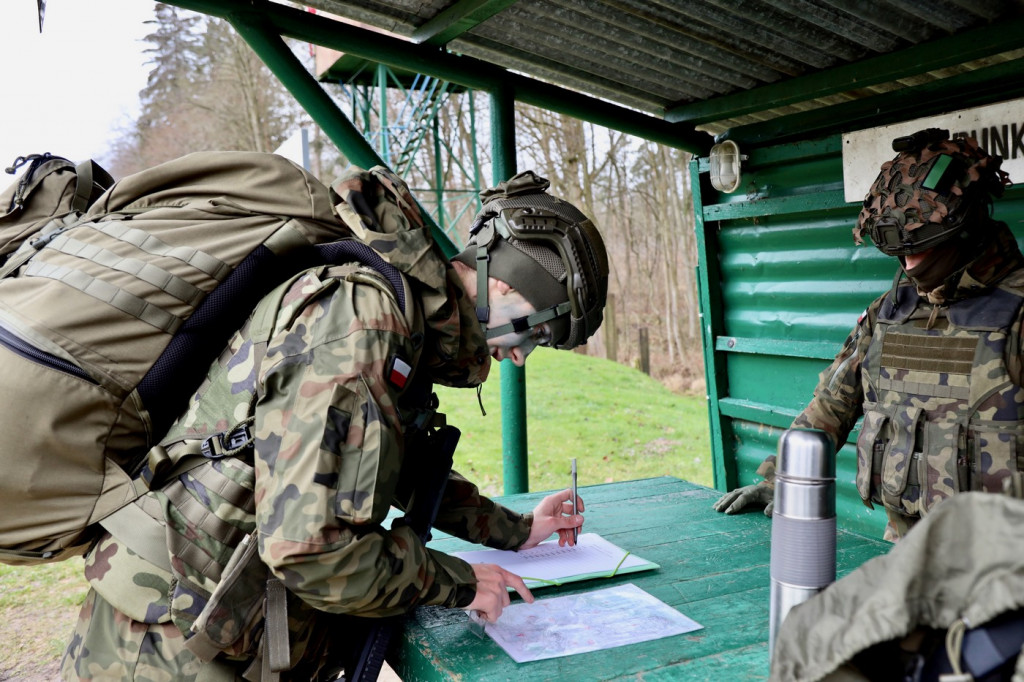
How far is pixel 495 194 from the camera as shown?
202 cm

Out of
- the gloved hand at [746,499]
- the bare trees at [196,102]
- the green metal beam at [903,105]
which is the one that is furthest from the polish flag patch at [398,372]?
the bare trees at [196,102]

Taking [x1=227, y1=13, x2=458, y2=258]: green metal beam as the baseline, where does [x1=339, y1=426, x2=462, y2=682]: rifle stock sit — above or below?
below

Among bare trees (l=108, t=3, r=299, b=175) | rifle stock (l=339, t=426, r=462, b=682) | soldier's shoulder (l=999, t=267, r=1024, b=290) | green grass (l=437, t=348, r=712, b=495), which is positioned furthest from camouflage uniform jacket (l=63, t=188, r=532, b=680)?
bare trees (l=108, t=3, r=299, b=175)

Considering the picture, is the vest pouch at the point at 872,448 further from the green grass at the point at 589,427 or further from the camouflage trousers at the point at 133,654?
the green grass at the point at 589,427

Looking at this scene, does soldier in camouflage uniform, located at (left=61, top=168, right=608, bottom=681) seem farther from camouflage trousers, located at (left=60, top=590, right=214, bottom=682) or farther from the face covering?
the face covering

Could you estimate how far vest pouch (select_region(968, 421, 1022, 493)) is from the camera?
2.45 m

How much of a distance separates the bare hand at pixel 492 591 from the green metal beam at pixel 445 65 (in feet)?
7.37

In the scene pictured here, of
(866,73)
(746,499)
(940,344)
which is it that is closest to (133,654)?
(746,499)

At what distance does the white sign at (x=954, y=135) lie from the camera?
300 centimetres

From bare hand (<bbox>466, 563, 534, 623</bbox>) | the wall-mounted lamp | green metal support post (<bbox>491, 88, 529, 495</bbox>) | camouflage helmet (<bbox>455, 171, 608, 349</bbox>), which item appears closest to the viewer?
bare hand (<bbox>466, 563, 534, 623</bbox>)

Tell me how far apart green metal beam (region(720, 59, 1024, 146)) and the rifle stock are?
2538 mm

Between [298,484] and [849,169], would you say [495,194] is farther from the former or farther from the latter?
[849,169]

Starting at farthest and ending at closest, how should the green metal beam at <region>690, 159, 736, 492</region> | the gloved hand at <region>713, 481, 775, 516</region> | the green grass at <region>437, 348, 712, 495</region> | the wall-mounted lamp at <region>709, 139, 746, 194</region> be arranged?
the green grass at <region>437, 348, 712, 495</region> < the green metal beam at <region>690, 159, 736, 492</region> < the wall-mounted lamp at <region>709, 139, 746, 194</region> < the gloved hand at <region>713, 481, 775, 516</region>

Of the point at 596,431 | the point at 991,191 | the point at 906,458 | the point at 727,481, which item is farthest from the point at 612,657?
the point at 596,431
